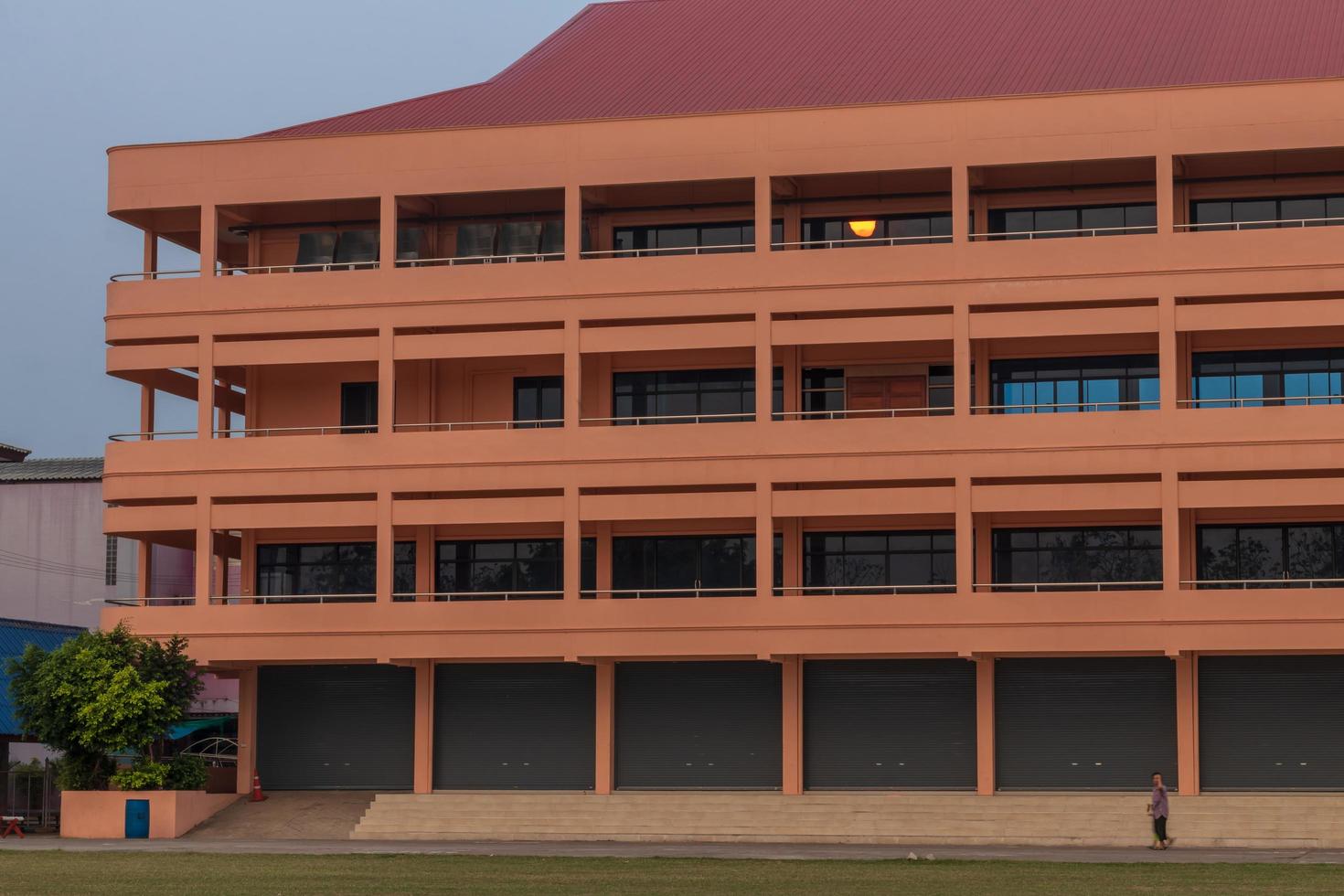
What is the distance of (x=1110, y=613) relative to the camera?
4856 centimetres

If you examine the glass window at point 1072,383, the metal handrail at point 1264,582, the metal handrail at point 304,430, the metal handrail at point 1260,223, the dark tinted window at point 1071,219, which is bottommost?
the metal handrail at point 1264,582

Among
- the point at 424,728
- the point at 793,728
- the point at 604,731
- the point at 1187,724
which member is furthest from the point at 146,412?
the point at 1187,724

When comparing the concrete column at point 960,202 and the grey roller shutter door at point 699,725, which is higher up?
the concrete column at point 960,202

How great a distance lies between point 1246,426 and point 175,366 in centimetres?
2754

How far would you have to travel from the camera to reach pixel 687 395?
54312mm

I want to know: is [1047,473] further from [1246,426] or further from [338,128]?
[338,128]

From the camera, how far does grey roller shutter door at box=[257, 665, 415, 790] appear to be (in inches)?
2136

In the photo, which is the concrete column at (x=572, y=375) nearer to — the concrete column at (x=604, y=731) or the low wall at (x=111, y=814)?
the concrete column at (x=604, y=731)

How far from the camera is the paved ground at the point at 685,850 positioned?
40438 mm

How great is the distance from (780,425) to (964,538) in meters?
5.36

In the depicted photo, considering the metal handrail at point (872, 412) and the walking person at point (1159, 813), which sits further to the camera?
the metal handrail at point (872, 412)

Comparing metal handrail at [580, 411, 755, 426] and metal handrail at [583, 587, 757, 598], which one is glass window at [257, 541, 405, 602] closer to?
metal handrail at [583, 587, 757, 598]

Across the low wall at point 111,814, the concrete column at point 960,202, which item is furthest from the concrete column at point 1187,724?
the low wall at point 111,814

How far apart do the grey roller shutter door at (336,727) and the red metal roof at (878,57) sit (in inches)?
580
